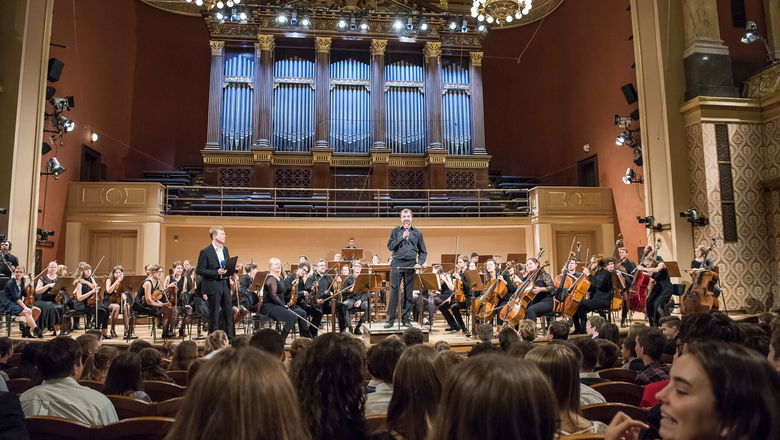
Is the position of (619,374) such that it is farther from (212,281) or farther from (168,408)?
(212,281)

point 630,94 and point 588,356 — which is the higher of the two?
point 630,94

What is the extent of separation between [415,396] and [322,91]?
44.3ft

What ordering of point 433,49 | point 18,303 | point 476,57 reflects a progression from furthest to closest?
1. point 476,57
2. point 433,49
3. point 18,303

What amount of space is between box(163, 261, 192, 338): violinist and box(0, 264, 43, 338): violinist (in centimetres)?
167

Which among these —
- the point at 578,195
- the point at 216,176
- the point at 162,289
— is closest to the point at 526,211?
the point at 578,195

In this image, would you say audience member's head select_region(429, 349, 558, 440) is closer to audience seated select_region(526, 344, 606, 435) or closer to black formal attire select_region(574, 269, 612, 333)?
audience seated select_region(526, 344, 606, 435)

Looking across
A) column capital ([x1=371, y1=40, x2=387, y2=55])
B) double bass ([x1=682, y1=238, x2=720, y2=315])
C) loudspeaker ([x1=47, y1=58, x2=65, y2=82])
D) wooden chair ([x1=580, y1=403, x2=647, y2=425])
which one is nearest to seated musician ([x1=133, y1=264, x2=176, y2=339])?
loudspeaker ([x1=47, y1=58, x2=65, y2=82])

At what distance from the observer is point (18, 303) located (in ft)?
24.0

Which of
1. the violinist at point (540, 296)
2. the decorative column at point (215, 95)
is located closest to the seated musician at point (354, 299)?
the violinist at point (540, 296)

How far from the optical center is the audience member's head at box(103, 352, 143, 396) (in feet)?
9.84

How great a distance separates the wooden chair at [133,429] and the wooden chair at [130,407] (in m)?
0.60

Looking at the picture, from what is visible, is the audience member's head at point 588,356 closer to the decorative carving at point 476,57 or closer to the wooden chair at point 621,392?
the wooden chair at point 621,392

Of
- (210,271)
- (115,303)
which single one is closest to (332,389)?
(210,271)

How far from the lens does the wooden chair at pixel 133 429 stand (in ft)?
6.82
